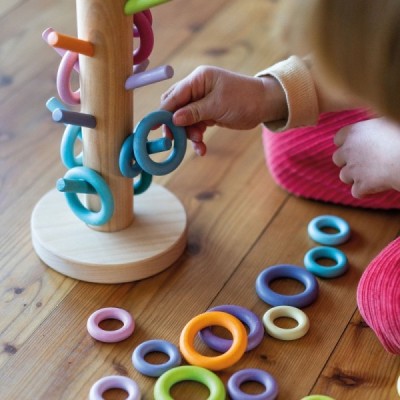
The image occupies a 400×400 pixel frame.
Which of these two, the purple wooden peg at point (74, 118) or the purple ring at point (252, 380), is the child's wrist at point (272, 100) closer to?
the purple wooden peg at point (74, 118)

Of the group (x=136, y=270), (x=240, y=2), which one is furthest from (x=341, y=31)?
(x=240, y=2)

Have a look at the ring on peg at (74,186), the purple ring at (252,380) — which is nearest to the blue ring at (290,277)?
the purple ring at (252,380)

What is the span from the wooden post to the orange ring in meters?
0.19

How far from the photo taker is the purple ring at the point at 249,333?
1.06 metres

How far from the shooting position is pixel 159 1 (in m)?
0.97

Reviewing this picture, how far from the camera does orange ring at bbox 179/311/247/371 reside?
102 centimetres

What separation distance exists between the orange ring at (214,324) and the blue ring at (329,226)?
0.72 ft

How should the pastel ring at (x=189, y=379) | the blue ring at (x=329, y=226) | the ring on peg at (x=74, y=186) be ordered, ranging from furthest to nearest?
the blue ring at (x=329, y=226) → the ring on peg at (x=74, y=186) → the pastel ring at (x=189, y=379)

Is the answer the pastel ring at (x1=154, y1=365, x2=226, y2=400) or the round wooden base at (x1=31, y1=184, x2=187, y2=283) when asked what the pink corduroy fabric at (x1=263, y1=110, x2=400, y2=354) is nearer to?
the round wooden base at (x1=31, y1=184, x2=187, y2=283)

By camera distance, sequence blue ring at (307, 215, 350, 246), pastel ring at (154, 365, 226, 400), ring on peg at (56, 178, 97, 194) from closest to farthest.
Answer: pastel ring at (154, 365, 226, 400) → ring on peg at (56, 178, 97, 194) → blue ring at (307, 215, 350, 246)

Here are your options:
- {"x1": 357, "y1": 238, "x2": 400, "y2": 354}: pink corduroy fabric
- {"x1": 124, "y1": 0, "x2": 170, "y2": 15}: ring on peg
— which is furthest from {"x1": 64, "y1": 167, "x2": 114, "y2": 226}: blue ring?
{"x1": 357, "y1": 238, "x2": 400, "y2": 354}: pink corduroy fabric

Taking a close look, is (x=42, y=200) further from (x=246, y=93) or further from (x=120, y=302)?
(x=246, y=93)

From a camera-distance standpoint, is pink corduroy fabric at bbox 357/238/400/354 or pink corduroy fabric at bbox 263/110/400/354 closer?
pink corduroy fabric at bbox 357/238/400/354

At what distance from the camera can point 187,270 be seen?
3.90 ft
